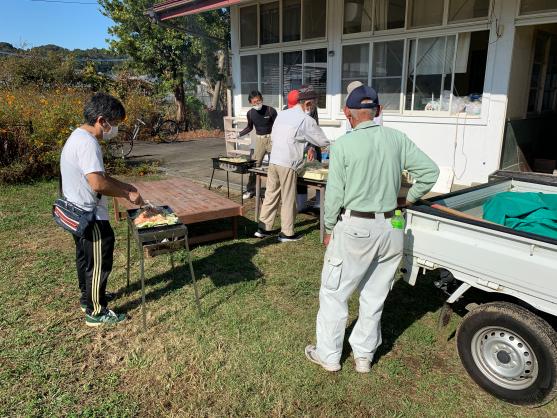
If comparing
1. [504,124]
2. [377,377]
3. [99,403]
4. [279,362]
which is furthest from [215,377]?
[504,124]

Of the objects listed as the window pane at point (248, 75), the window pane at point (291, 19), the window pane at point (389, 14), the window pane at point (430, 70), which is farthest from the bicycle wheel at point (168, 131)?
the window pane at point (430, 70)

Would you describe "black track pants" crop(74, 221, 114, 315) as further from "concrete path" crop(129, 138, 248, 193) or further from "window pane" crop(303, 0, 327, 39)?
"window pane" crop(303, 0, 327, 39)

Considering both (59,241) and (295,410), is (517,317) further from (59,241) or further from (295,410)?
(59,241)

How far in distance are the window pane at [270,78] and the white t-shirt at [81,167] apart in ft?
24.9

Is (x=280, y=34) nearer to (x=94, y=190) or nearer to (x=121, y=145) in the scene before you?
(x=121, y=145)

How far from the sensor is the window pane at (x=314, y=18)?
9062 mm

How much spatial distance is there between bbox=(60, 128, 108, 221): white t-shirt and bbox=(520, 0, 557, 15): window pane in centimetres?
654

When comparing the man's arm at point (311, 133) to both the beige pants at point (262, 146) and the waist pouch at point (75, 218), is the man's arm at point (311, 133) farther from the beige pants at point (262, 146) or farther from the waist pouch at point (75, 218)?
the waist pouch at point (75, 218)

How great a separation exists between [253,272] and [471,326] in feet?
7.73

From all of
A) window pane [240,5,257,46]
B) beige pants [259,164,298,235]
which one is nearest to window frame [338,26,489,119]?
window pane [240,5,257,46]

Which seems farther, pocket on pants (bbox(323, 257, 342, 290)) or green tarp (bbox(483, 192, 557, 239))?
green tarp (bbox(483, 192, 557, 239))

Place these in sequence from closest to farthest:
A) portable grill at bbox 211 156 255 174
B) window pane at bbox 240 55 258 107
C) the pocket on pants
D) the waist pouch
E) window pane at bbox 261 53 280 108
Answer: the pocket on pants < the waist pouch < portable grill at bbox 211 156 255 174 < window pane at bbox 261 53 280 108 < window pane at bbox 240 55 258 107

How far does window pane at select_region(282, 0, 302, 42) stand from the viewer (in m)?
9.51

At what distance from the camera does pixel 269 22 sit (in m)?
10.1
